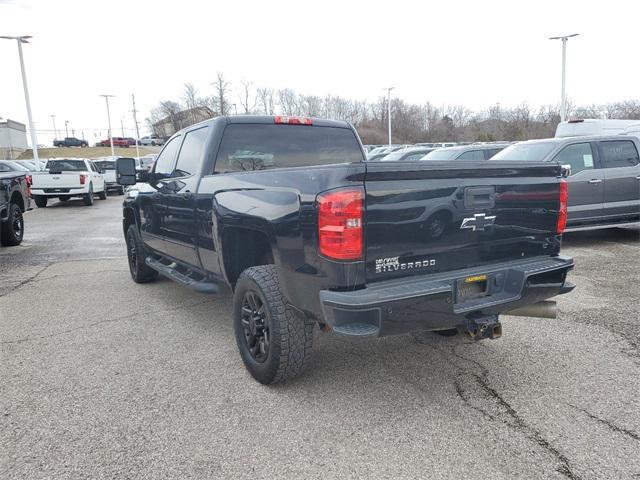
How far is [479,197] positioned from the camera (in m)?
3.09

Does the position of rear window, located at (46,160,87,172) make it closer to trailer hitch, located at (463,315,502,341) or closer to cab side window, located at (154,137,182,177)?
cab side window, located at (154,137,182,177)

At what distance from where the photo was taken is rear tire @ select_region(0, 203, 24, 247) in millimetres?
9641

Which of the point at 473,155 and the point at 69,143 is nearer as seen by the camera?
the point at 473,155

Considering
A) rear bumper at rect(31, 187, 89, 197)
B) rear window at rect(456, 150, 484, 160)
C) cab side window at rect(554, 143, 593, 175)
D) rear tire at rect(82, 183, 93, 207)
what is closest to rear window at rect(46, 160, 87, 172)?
rear tire at rect(82, 183, 93, 207)

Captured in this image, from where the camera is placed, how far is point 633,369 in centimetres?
362

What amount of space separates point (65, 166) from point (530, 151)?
58.4 feet

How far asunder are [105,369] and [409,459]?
248 cm

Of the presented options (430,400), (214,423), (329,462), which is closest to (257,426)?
(214,423)

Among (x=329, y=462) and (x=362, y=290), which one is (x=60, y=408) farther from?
(x=362, y=290)

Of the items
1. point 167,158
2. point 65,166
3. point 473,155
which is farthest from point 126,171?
point 65,166

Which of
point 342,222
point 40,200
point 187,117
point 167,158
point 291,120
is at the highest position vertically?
point 187,117

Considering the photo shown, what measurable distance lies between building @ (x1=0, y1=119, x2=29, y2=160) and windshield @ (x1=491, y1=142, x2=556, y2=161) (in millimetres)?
67538

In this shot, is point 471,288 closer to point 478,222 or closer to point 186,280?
point 478,222

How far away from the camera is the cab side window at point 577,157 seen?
330 inches
